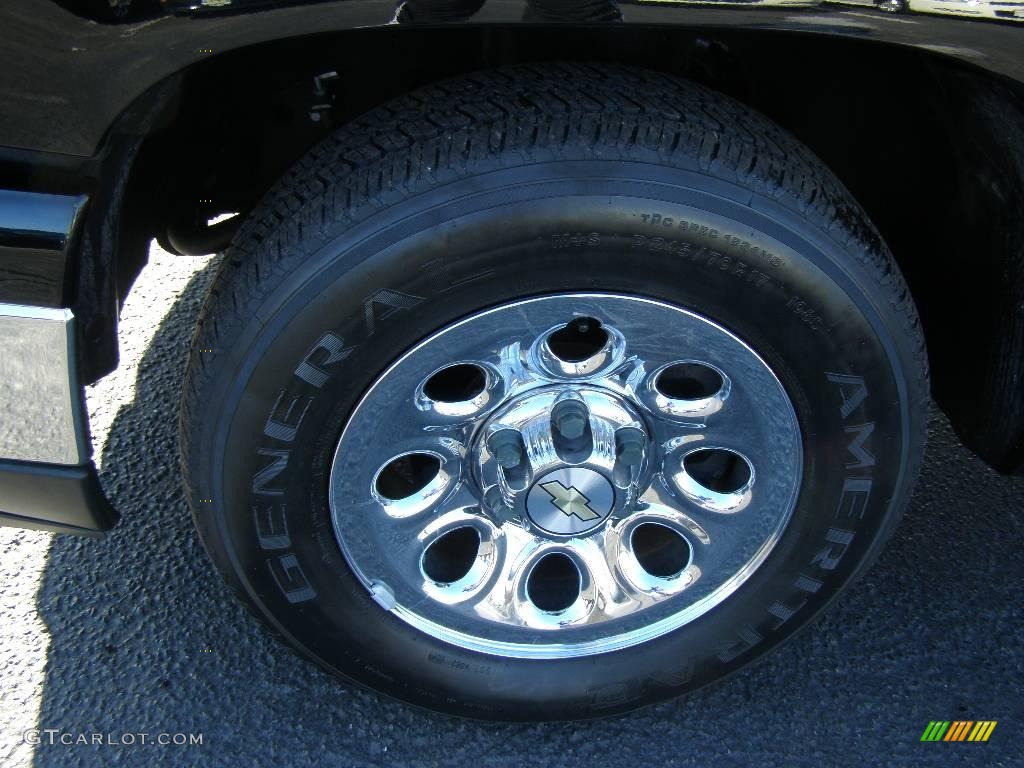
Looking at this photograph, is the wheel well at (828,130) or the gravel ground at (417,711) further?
the gravel ground at (417,711)

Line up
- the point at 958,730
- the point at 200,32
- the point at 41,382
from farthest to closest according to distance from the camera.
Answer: the point at 958,730 < the point at 41,382 < the point at 200,32

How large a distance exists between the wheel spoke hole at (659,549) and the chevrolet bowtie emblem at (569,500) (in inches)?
6.8

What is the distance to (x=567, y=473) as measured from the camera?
1.69 meters

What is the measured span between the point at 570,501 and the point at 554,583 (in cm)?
33

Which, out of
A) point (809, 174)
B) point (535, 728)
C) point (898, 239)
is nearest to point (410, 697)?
point (535, 728)

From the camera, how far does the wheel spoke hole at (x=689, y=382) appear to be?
1.70 metres

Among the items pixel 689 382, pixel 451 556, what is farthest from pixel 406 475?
pixel 689 382

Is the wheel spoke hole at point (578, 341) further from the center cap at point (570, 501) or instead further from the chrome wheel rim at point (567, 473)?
the center cap at point (570, 501)

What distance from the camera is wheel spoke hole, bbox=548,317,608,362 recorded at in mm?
1612

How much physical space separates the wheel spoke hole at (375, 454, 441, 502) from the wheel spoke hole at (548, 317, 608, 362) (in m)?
0.35

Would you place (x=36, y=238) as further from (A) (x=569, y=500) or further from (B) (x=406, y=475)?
(A) (x=569, y=500)

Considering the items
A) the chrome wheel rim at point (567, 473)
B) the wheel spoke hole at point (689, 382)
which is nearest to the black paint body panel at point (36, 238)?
the chrome wheel rim at point (567, 473)

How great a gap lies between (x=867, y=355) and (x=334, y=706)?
1285 mm

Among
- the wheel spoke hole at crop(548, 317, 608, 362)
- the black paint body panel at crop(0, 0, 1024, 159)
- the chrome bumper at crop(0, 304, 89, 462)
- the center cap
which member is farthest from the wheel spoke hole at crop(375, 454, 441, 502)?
the black paint body panel at crop(0, 0, 1024, 159)
